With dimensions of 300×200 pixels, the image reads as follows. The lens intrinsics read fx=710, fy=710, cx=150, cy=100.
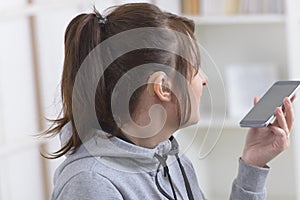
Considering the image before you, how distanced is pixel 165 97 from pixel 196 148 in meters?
1.63

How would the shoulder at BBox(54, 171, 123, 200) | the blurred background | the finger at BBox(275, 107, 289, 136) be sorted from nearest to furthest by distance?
the shoulder at BBox(54, 171, 123, 200)
the finger at BBox(275, 107, 289, 136)
the blurred background

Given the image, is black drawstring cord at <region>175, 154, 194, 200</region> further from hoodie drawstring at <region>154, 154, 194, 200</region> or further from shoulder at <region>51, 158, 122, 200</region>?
shoulder at <region>51, 158, 122, 200</region>

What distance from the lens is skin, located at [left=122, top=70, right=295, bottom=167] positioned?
3.45 feet

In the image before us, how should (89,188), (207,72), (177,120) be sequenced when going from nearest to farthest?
(89,188)
(177,120)
(207,72)

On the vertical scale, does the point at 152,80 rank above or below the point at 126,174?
above

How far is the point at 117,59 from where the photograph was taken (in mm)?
1018

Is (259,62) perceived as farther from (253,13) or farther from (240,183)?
(240,183)

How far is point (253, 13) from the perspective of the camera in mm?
2609

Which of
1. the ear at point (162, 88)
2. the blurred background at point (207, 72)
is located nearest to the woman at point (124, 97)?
the ear at point (162, 88)

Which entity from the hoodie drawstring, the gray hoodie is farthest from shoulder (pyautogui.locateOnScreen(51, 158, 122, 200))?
the hoodie drawstring

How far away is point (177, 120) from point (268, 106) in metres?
0.14

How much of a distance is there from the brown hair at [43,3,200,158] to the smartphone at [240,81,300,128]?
0.32 ft

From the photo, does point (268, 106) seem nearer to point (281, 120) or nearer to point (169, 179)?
point (281, 120)

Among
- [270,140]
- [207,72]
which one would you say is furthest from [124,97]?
[207,72]
